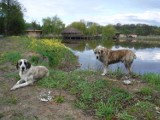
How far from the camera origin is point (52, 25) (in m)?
99.9

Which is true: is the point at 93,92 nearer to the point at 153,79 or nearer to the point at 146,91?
the point at 146,91

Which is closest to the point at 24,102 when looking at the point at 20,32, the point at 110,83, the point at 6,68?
the point at 110,83

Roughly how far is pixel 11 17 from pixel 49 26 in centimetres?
5132

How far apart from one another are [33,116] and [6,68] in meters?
6.08

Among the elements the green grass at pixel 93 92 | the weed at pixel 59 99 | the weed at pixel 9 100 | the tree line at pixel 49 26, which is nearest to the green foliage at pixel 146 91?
the green grass at pixel 93 92

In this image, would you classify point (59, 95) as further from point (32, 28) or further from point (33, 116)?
point (32, 28)

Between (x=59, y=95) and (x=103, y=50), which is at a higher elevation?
(x=103, y=50)

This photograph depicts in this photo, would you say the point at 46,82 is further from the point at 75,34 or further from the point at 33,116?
the point at 75,34

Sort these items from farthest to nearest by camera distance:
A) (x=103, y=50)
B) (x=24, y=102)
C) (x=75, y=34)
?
1. (x=75, y=34)
2. (x=103, y=50)
3. (x=24, y=102)

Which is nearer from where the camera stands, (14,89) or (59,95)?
(59,95)

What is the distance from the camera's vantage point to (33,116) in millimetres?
6840

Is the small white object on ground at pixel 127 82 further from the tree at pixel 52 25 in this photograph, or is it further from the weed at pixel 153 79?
the tree at pixel 52 25

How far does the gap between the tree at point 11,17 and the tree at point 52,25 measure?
4436cm

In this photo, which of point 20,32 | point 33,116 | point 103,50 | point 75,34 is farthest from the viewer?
point 75,34
